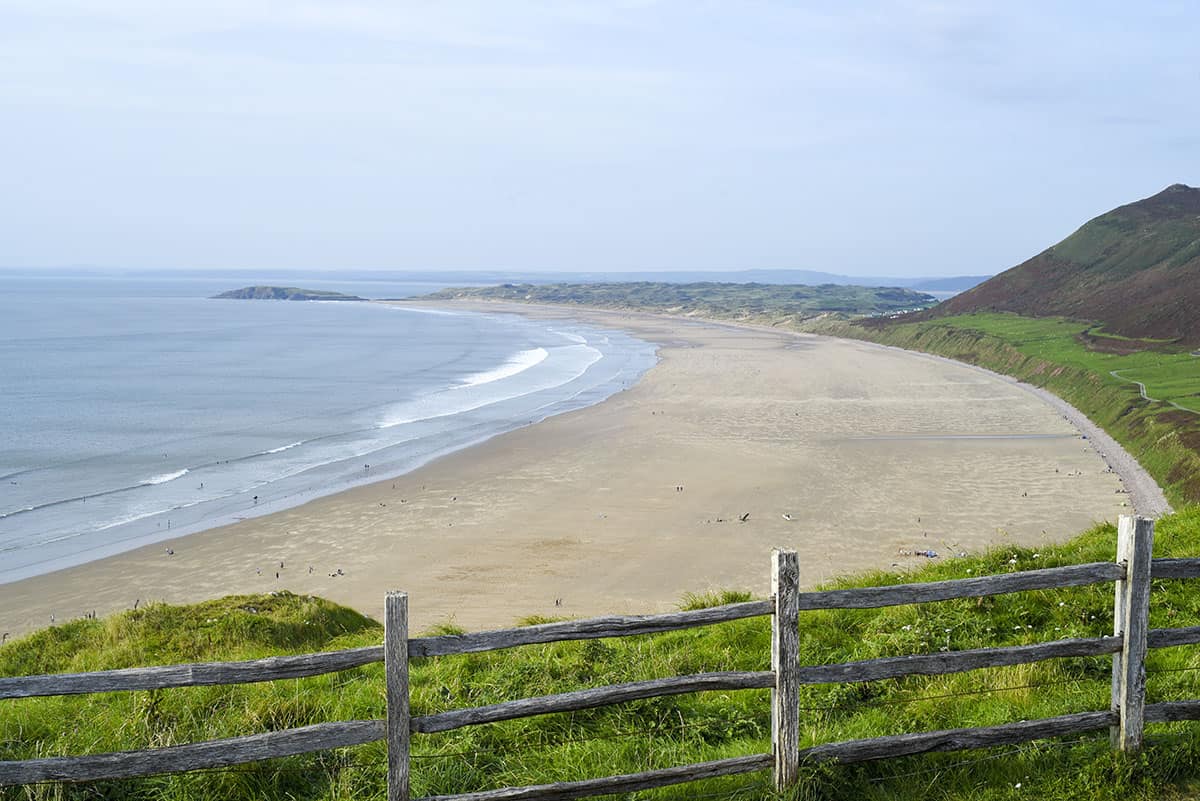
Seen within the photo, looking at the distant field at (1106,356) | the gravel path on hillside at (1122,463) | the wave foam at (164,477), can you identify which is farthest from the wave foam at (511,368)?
the distant field at (1106,356)

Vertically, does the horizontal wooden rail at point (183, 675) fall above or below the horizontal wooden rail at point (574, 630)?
below

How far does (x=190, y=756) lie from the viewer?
5.30 m

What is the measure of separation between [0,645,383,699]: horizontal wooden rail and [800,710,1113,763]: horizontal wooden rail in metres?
3.00

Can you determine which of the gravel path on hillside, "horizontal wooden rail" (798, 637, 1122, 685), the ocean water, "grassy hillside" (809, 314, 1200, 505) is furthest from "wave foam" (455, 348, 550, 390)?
"horizontal wooden rail" (798, 637, 1122, 685)

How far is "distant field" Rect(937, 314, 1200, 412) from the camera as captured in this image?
49.0m

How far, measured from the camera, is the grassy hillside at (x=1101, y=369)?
34781 millimetres

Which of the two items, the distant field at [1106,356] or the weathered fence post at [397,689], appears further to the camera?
the distant field at [1106,356]

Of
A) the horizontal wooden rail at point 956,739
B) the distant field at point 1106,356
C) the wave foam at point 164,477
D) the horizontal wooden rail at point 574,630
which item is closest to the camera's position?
A: the horizontal wooden rail at point 574,630

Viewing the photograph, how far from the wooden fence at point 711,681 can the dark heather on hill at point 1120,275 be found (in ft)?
250

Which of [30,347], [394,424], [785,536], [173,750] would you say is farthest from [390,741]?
[30,347]

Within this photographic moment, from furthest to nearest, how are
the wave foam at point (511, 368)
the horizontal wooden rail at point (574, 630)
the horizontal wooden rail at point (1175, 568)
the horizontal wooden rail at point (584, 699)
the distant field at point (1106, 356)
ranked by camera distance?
1. the wave foam at point (511, 368)
2. the distant field at point (1106, 356)
3. the horizontal wooden rail at point (1175, 568)
4. the horizontal wooden rail at point (584, 699)
5. the horizontal wooden rail at point (574, 630)

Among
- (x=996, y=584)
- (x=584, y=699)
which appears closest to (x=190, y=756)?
(x=584, y=699)

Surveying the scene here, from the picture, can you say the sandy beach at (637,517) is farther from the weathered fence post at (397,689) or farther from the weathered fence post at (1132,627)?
the weathered fence post at (1132,627)

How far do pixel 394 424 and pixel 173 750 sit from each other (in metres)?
41.5
